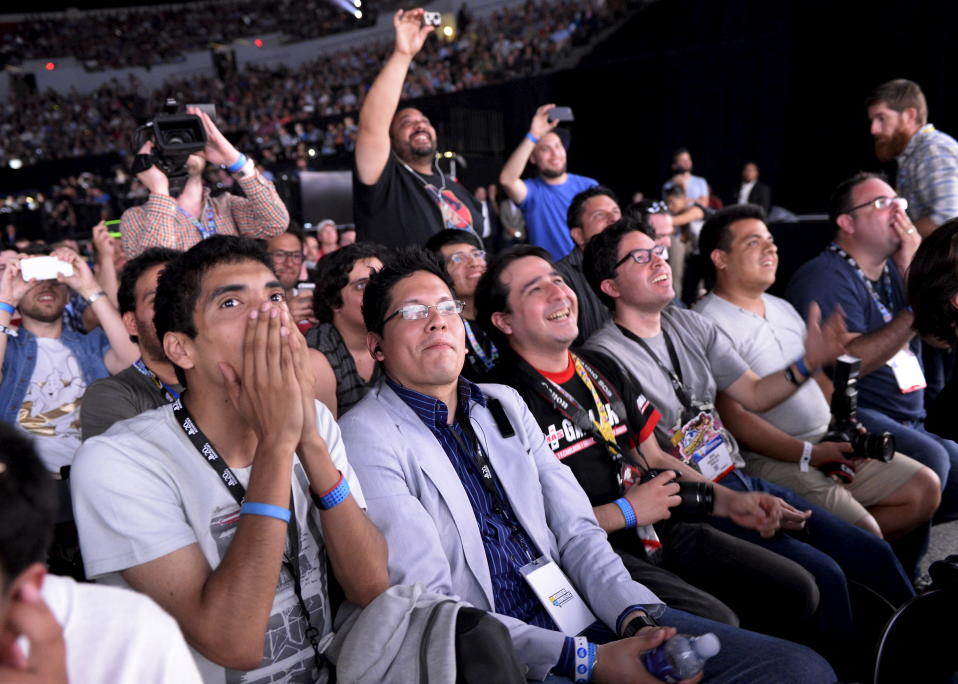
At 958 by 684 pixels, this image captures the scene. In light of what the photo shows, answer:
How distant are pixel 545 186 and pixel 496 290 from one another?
6.11ft

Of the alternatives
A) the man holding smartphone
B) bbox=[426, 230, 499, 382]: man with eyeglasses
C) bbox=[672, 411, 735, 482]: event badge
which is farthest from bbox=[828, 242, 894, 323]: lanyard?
bbox=[426, 230, 499, 382]: man with eyeglasses

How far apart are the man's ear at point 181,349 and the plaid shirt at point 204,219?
1.15m

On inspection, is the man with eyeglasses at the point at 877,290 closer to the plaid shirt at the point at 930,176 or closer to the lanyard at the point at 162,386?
the plaid shirt at the point at 930,176

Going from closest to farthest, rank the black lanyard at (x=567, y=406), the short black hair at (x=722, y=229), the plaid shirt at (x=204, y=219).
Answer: the black lanyard at (x=567, y=406)
the plaid shirt at (x=204, y=219)
the short black hair at (x=722, y=229)

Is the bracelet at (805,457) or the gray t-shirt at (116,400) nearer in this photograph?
the gray t-shirt at (116,400)

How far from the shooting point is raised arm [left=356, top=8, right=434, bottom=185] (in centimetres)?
272

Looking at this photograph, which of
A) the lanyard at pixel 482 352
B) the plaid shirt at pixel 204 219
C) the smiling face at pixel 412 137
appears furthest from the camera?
the smiling face at pixel 412 137

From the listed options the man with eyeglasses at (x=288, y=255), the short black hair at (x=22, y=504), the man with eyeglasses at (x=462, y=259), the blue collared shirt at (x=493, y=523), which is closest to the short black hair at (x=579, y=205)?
the man with eyeglasses at (x=462, y=259)

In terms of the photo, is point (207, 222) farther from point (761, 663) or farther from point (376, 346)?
point (761, 663)

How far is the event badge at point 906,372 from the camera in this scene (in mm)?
2713

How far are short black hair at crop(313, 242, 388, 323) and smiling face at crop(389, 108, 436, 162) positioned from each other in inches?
29.7

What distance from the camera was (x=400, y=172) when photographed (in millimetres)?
2992

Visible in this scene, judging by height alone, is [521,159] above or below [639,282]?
above

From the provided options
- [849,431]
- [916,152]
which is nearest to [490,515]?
[849,431]
